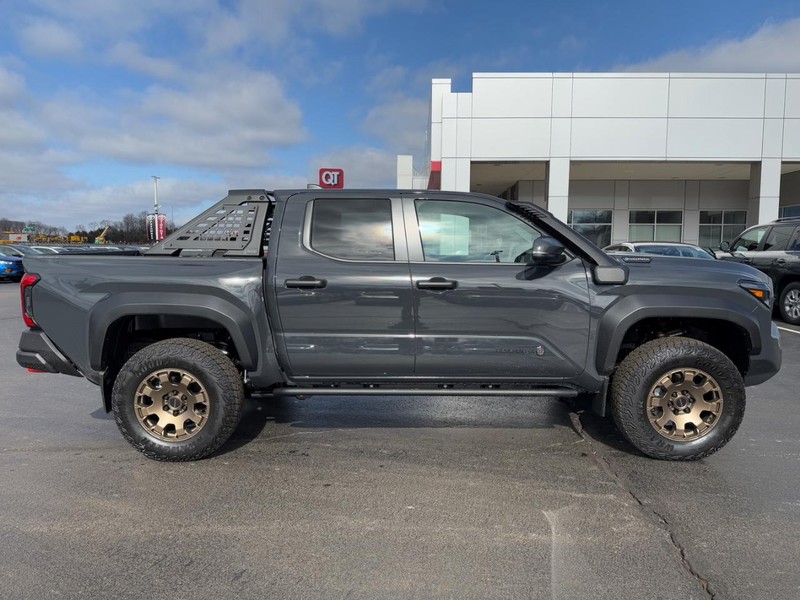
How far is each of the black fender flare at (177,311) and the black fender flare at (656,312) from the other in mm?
2493

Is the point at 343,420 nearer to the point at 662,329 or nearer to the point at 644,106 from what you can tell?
the point at 662,329

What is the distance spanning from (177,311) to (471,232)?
218 centimetres

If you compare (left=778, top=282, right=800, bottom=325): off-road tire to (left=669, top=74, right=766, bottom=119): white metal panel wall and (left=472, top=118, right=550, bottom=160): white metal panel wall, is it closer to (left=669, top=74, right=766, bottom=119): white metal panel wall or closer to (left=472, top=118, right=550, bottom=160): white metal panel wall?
(left=472, top=118, right=550, bottom=160): white metal panel wall

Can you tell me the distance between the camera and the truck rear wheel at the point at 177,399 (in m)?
3.78

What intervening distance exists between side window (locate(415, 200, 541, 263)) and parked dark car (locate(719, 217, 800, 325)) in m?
8.19

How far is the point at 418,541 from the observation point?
289 cm

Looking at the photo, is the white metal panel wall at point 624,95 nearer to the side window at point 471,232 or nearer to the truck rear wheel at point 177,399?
the side window at point 471,232

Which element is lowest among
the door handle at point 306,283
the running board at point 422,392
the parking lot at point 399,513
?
the parking lot at point 399,513

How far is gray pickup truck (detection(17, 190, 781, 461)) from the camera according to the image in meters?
3.76

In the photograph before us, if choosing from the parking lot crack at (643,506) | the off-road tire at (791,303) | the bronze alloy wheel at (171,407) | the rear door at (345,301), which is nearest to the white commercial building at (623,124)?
the off-road tire at (791,303)

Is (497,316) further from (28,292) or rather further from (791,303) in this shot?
(791,303)

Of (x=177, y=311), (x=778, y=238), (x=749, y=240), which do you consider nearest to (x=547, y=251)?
(x=177, y=311)

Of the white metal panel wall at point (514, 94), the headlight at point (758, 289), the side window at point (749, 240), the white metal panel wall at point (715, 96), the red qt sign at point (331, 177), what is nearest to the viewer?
the headlight at point (758, 289)

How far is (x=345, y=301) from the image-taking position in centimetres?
378
